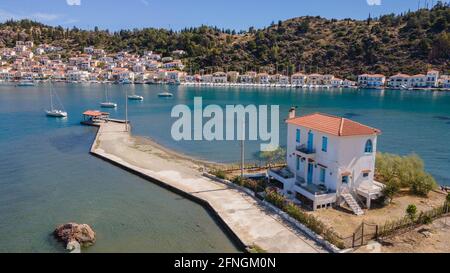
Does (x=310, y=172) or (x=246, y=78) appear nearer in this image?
(x=310, y=172)

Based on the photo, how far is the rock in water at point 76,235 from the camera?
16.6m

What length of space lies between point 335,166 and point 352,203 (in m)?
2.16

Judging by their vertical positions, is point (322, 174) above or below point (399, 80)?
below

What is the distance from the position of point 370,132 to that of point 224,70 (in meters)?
156

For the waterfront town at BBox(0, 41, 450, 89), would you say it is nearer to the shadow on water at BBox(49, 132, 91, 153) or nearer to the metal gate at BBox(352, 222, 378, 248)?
the shadow on water at BBox(49, 132, 91, 153)

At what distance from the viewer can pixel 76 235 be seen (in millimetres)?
16797

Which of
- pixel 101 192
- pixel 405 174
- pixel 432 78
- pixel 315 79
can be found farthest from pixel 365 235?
pixel 315 79

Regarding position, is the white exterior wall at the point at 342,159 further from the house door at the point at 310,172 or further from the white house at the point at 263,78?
the white house at the point at 263,78

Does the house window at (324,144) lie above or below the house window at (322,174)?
above

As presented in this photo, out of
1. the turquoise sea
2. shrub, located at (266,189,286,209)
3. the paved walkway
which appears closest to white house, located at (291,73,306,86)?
the turquoise sea

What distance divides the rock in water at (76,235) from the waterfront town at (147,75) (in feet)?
458

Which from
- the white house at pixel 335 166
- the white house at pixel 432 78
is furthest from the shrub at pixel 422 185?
the white house at pixel 432 78

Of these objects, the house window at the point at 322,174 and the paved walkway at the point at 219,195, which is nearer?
the paved walkway at the point at 219,195

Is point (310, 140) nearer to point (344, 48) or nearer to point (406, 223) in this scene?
point (406, 223)
